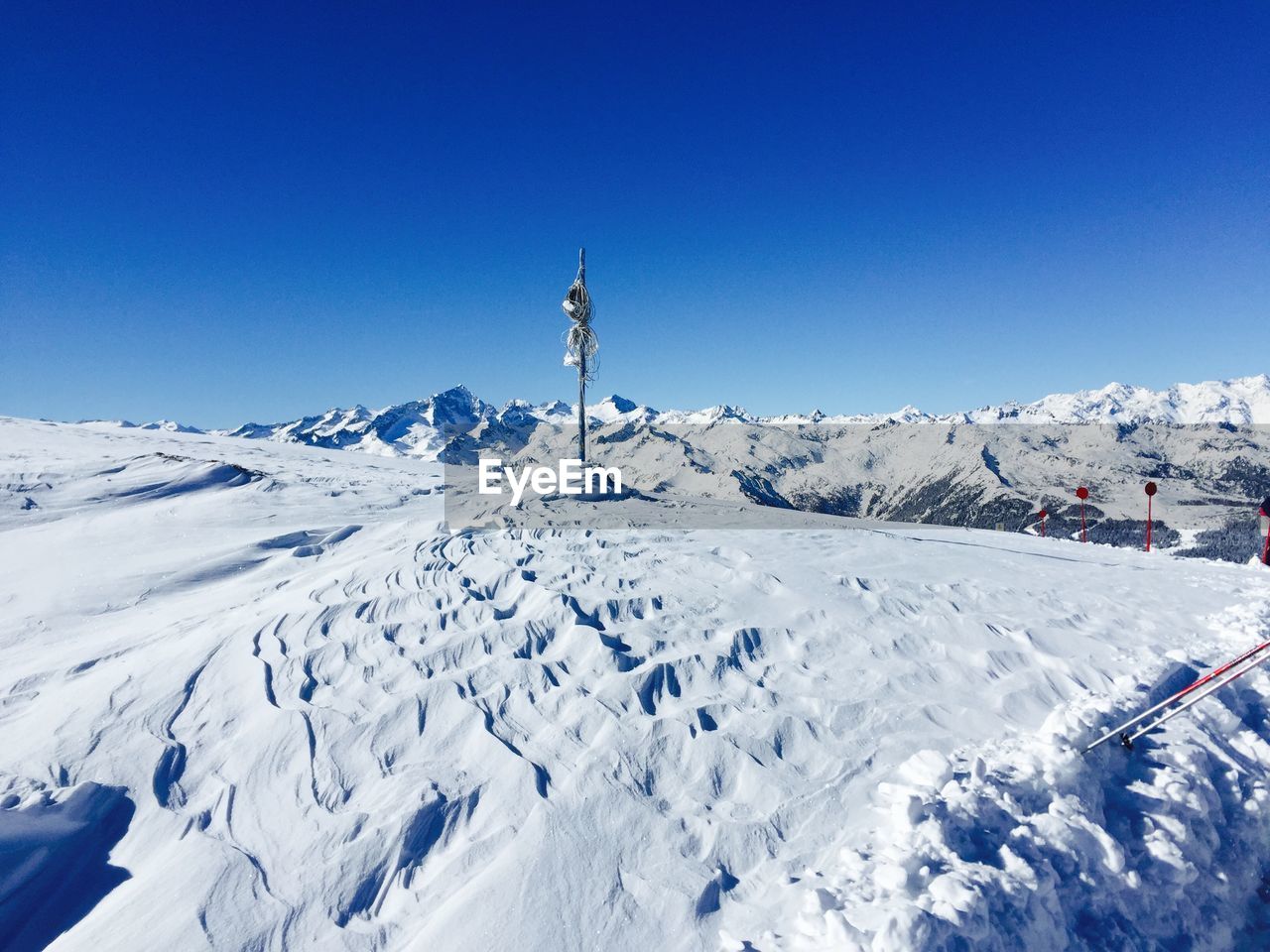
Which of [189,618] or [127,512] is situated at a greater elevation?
[127,512]

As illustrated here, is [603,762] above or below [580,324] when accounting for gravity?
below

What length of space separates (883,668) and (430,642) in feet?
18.4

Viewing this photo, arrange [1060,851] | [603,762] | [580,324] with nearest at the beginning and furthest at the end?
[1060,851] < [603,762] < [580,324]

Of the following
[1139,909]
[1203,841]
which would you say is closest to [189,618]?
[1139,909]

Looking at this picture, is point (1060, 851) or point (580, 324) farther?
point (580, 324)

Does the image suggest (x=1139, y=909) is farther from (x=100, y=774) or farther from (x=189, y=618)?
(x=189, y=618)

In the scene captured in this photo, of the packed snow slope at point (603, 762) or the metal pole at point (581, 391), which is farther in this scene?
the metal pole at point (581, 391)

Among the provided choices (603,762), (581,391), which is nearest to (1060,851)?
(603,762)

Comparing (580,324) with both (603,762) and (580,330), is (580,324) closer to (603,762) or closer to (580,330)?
(580,330)

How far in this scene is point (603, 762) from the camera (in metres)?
5.38

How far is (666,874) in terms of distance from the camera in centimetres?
440

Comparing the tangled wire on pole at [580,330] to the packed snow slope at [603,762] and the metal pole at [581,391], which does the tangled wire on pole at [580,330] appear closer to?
the metal pole at [581,391]

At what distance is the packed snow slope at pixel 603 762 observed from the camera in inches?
163

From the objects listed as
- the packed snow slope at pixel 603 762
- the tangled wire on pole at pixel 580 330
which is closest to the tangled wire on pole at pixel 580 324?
the tangled wire on pole at pixel 580 330
